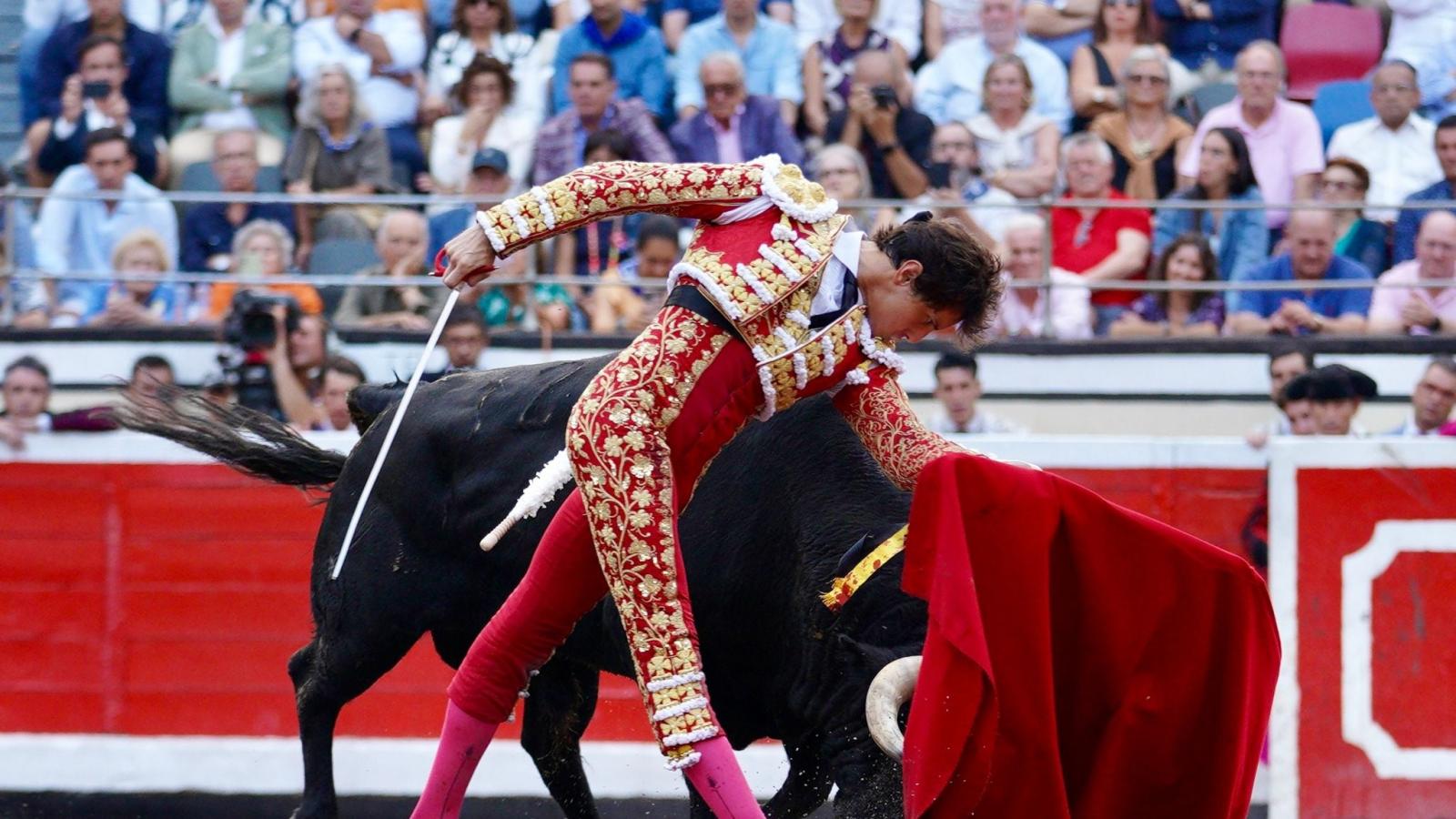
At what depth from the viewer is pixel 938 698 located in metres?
3.33

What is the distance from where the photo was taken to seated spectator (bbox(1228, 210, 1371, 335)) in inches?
278

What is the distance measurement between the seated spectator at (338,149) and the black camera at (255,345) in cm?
55

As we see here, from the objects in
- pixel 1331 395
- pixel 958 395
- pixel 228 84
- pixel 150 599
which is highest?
pixel 228 84

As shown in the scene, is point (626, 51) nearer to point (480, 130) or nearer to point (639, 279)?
point (480, 130)

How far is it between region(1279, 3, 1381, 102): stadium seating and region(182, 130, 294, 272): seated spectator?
12.6ft

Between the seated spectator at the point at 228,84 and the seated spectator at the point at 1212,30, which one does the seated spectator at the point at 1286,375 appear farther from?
the seated spectator at the point at 228,84

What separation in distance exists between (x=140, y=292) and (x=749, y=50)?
2.46 metres

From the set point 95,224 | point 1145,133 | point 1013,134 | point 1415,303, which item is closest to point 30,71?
point 95,224

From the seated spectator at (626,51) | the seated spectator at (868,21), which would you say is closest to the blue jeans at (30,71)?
the seated spectator at (626,51)

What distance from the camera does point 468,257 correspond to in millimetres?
3539

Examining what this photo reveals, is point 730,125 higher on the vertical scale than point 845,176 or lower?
higher

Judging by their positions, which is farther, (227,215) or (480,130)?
(480,130)

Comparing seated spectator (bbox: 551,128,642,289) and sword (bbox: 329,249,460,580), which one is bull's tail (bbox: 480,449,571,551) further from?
seated spectator (bbox: 551,128,642,289)

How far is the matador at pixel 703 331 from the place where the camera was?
356 cm
